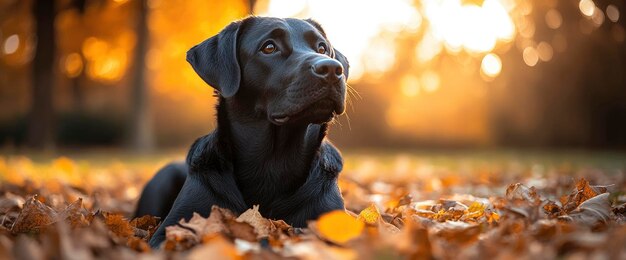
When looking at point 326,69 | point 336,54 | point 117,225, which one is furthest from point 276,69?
point 117,225

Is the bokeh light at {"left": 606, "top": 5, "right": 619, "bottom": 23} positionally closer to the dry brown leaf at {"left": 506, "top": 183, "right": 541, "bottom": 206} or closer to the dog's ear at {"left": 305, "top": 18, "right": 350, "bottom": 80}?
the dog's ear at {"left": 305, "top": 18, "right": 350, "bottom": 80}

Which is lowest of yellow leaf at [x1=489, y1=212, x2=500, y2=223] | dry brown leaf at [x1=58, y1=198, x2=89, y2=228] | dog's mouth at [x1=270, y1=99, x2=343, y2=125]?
dry brown leaf at [x1=58, y1=198, x2=89, y2=228]

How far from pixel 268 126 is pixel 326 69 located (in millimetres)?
623

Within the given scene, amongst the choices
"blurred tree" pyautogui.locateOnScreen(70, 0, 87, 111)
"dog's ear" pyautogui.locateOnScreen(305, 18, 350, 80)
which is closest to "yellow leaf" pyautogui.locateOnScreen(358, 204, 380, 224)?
"dog's ear" pyautogui.locateOnScreen(305, 18, 350, 80)

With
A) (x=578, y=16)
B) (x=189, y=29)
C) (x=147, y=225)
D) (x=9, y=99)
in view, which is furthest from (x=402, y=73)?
(x=147, y=225)

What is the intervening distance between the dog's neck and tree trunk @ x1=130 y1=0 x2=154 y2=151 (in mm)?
16200

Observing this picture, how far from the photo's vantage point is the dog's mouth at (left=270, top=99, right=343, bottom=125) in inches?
132

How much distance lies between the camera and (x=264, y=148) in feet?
12.1

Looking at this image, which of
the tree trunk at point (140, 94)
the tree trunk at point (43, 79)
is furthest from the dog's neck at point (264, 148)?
the tree trunk at point (43, 79)

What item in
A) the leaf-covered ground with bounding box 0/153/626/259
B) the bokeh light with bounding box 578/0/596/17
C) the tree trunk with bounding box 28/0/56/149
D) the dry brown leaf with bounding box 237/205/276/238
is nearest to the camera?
the leaf-covered ground with bounding box 0/153/626/259

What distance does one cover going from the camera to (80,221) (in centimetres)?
320

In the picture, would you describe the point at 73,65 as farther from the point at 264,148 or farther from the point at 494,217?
the point at 494,217

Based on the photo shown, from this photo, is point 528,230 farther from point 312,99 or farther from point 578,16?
point 578,16

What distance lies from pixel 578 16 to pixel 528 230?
83.2 ft
